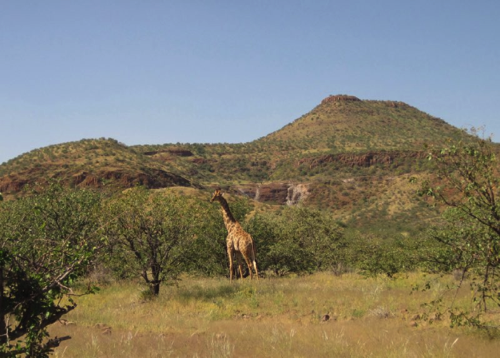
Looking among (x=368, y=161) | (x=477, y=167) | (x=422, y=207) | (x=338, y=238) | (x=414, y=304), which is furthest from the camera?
(x=368, y=161)

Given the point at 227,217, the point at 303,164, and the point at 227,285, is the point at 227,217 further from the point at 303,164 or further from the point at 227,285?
the point at 303,164

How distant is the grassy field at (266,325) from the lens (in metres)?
7.84

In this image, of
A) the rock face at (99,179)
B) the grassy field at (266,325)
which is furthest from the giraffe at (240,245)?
the rock face at (99,179)

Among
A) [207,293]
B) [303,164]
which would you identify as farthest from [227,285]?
[303,164]

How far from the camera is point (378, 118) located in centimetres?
14050

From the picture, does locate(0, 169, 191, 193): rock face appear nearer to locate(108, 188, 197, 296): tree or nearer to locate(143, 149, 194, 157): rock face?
locate(143, 149, 194, 157): rock face

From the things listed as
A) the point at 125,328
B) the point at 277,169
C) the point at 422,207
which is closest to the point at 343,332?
the point at 125,328

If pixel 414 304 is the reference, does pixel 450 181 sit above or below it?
above

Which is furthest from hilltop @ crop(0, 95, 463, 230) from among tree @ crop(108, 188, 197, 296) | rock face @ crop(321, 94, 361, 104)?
tree @ crop(108, 188, 197, 296)

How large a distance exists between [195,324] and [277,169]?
339 feet

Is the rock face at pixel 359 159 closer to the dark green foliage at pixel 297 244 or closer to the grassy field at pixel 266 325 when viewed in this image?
the dark green foliage at pixel 297 244

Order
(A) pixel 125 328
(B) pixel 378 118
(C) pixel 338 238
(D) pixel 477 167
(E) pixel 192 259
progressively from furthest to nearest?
(B) pixel 378 118 < (C) pixel 338 238 < (E) pixel 192 259 < (A) pixel 125 328 < (D) pixel 477 167

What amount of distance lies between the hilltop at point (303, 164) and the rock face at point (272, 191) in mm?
249

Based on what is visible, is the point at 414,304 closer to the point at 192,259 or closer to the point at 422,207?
the point at 192,259
